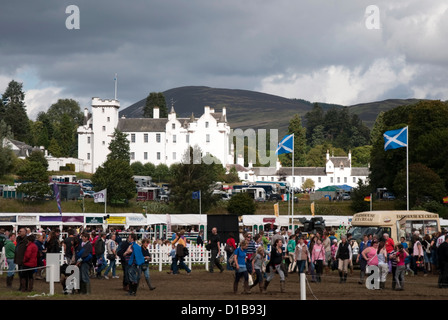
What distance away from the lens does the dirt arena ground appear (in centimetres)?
2136

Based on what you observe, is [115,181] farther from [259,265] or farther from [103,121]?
[259,265]

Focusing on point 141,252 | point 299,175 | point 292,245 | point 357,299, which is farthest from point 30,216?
point 299,175

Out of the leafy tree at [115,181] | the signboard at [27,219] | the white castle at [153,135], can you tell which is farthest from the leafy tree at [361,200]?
the white castle at [153,135]

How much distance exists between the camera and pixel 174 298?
21.0 m

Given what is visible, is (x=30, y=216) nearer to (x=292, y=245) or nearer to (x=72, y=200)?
(x=292, y=245)

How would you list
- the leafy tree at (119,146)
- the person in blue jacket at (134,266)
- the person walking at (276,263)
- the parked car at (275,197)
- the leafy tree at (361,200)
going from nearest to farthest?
the person in blue jacket at (134,266)
the person walking at (276,263)
the leafy tree at (361,200)
the parked car at (275,197)
the leafy tree at (119,146)

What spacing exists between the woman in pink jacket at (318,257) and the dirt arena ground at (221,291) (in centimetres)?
50

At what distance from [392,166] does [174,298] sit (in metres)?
65.8

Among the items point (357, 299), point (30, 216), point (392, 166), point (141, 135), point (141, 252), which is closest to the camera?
point (357, 299)

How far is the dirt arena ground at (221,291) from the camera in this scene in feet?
70.1

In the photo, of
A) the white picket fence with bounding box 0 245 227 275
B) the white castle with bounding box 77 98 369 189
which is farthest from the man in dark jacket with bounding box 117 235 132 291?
the white castle with bounding box 77 98 369 189

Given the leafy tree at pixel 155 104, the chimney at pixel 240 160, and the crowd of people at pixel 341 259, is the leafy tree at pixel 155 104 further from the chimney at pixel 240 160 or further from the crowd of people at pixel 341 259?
the crowd of people at pixel 341 259

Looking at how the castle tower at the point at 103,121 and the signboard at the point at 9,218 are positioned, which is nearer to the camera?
the signboard at the point at 9,218

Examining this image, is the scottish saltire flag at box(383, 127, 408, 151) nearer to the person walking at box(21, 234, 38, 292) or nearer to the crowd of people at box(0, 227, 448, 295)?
the crowd of people at box(0, 227, 448, 295)
